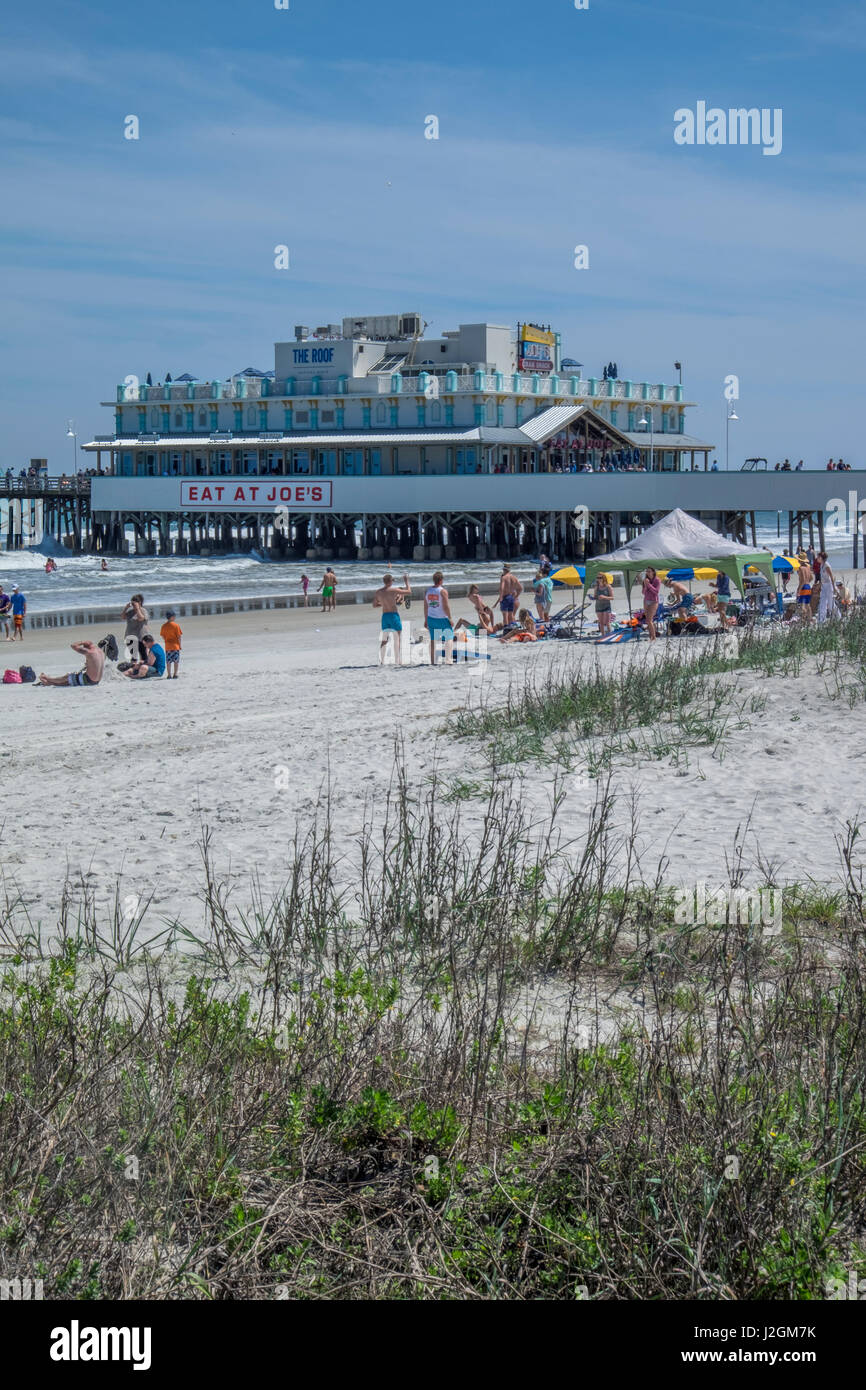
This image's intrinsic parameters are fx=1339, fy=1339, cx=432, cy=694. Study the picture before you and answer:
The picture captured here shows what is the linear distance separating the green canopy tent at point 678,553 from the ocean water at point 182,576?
58.5 feet

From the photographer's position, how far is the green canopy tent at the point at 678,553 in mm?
19938

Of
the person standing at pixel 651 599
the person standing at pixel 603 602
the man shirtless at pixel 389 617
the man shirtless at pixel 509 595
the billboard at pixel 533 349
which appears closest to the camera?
the man shirtless at pixel 389 617

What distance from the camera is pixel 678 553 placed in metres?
20.2

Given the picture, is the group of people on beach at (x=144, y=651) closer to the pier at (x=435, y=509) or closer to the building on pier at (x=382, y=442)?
the pier at (x=435, y=509)

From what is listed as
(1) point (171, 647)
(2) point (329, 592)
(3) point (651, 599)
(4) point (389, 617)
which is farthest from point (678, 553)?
(2) point (329, 592)

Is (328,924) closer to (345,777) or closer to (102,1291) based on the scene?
(102,1291)

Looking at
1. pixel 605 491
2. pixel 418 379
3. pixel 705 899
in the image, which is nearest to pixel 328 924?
pixel 705 899

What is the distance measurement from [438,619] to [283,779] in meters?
7.95

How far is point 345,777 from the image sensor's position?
28.4 feet

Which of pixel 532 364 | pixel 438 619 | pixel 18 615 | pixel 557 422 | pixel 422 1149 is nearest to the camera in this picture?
pixel 422 1149

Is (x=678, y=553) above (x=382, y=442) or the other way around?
the other way around

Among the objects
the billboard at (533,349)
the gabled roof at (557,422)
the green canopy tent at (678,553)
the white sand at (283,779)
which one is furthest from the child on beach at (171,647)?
the billboard at (533,349)

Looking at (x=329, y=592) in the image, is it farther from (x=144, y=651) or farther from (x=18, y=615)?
(x=144, y=651)

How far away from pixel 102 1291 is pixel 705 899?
132 inches
